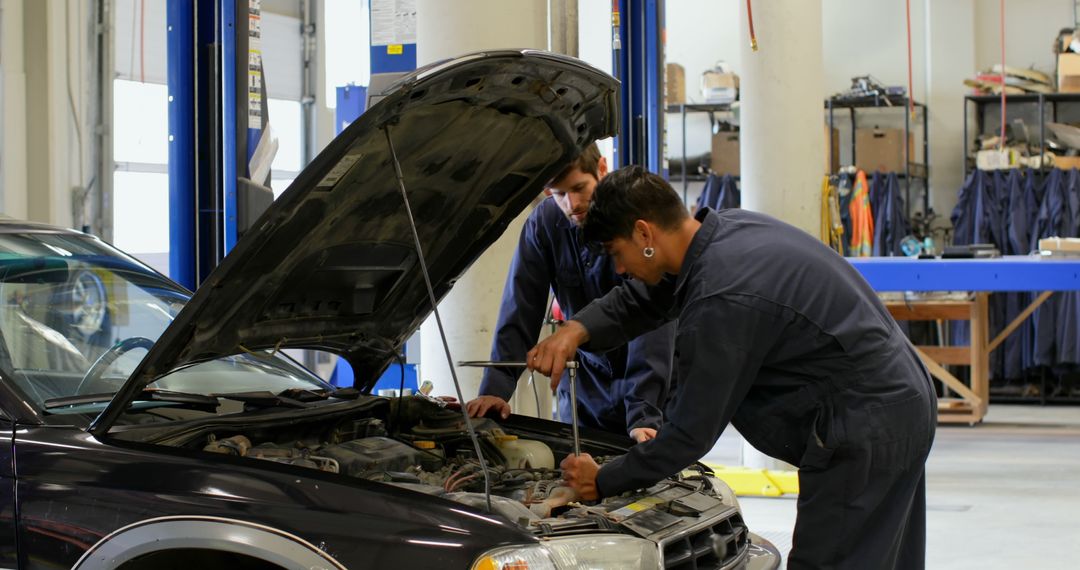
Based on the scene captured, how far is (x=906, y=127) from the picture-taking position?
33.6 feet

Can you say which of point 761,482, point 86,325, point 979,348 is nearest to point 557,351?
point 86,325

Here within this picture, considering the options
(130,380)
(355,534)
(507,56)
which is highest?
(507,56)

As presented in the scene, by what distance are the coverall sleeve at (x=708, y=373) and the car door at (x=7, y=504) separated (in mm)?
1160

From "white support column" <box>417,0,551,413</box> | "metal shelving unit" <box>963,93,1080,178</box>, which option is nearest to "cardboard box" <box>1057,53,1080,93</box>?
"metal shelving unit" <box>963,93,1080,178</box>

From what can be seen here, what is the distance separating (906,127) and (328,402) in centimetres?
850

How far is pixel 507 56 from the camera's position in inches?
88.9

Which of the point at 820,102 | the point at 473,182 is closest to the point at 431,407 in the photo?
the point at 473,182

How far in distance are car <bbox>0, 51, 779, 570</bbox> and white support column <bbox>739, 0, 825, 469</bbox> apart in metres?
3.64

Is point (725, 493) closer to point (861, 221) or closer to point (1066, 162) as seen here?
point (861, 221)

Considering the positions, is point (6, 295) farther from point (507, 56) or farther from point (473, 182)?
point (507, 56)

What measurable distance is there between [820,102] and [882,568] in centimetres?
461

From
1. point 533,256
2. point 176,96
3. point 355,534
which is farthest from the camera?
point 176,96

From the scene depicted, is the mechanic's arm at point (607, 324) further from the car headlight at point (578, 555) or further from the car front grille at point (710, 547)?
the car headlight at point (578, 555)

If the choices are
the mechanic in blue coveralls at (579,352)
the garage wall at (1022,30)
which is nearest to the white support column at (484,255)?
the mechanic in blue coveralls at (579,352)
